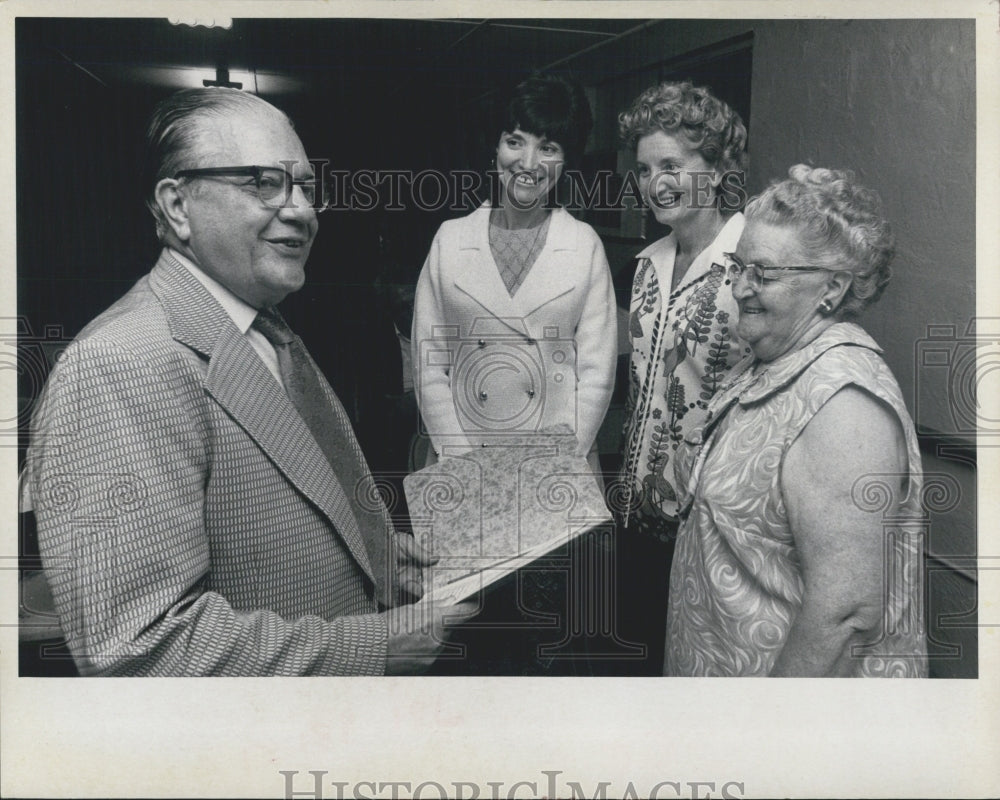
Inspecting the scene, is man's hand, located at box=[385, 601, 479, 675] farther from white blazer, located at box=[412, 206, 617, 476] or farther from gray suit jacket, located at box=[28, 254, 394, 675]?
white blazer, located at box=[412, 206, 617, 476]

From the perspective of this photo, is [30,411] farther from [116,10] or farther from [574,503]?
[574,503]

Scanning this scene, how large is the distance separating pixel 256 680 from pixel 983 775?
104 inches

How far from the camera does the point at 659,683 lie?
153 inches

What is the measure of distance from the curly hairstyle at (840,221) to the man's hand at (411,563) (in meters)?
1.64

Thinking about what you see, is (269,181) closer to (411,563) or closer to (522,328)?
(522,328)

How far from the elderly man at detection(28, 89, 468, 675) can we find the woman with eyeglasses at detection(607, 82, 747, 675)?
0.71 meters

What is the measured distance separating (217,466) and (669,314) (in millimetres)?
1633

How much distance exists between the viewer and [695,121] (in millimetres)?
3797

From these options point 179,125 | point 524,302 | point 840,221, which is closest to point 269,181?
point 179,125

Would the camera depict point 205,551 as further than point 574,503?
No

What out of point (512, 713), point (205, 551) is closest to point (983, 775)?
point (512, 713)

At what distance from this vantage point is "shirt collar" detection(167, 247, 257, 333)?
362 centimetres

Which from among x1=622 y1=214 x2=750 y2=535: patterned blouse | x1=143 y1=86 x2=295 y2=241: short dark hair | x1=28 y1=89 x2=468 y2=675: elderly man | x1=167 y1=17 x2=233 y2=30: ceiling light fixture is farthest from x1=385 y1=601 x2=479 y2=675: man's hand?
x1=167 y1=17 x2=233 y2=30: ceiling light fixture

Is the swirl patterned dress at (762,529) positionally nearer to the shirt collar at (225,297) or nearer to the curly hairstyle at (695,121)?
the curly hairstyle at (695,121)
